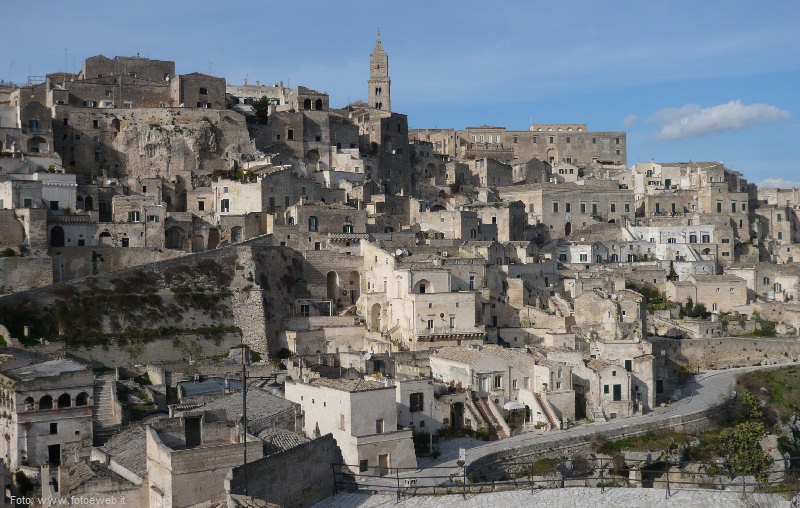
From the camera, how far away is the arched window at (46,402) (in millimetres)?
32312

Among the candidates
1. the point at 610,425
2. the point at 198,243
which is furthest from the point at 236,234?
the point at 610,425

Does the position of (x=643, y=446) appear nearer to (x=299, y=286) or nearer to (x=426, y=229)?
(x=299, y=286)

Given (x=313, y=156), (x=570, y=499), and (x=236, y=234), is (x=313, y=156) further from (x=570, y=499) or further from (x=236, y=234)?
(x=570, y=499)

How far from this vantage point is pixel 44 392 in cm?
3231

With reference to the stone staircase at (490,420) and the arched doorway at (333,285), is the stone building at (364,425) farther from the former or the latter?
the arched doorway at (333,285)

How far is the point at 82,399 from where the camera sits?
108ft

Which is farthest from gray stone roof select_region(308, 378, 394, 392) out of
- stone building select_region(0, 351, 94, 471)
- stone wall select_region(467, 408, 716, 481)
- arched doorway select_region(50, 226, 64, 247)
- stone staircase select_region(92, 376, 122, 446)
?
arched doorway select_region(50, 226, 64, 247)

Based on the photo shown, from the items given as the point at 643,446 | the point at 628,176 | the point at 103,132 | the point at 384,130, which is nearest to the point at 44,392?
the point at 643,446

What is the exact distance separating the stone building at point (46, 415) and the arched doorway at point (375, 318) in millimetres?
16136

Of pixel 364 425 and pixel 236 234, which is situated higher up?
pixel 236 234

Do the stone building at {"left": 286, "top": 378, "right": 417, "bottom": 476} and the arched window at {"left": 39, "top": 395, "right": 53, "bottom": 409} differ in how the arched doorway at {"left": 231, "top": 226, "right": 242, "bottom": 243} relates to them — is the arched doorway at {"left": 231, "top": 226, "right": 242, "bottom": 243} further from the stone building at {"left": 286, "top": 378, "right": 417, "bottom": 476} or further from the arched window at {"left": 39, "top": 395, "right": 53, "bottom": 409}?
the arched window at {"left": 39, "top": 395, "right": 53, "bottom": 409}

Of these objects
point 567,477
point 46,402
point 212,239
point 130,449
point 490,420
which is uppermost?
point 212,239

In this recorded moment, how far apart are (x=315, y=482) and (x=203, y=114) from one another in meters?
39.0

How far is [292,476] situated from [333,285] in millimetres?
23872
